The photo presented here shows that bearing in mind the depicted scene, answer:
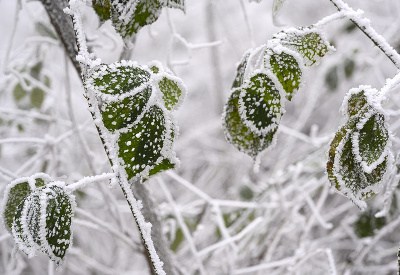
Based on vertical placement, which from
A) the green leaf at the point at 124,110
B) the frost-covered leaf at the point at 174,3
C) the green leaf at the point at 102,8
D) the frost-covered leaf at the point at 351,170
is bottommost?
the frost-covered leaf at the point at 351,170

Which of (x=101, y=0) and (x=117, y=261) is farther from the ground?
(x=101, y=0)

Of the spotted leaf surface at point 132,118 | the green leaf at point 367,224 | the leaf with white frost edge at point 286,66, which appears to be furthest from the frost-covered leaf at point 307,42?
the green leaf at point 367,224

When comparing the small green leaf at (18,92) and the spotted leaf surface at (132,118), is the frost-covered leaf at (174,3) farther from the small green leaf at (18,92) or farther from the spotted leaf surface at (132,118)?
the small green leaf at (18,92)

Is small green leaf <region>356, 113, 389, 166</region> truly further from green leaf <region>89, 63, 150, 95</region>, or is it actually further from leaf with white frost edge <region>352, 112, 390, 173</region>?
green leaf <region>89, 63, 150, 95</region>

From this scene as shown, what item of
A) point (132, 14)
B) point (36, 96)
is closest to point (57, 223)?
point (132, 14)

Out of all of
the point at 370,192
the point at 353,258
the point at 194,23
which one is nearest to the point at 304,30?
the point at 370,192

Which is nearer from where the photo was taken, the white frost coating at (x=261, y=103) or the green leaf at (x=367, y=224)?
the white frost coating at (x=261, y=103)

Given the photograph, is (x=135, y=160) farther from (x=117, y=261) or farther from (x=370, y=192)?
(x=117, y=261)
